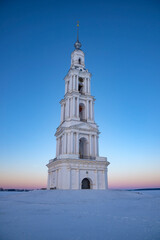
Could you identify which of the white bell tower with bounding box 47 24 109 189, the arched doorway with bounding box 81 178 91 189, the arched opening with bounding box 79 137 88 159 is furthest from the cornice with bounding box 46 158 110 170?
the arched doorway with bounding box 81 178 91 189

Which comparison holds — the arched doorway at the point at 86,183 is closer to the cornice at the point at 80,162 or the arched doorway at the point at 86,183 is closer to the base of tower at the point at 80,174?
the base of tower at the point at 80,174

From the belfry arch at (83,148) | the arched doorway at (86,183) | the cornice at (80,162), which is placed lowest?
the arched doorway at (86,183)

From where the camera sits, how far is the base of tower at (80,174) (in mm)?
29078

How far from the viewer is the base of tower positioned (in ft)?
95.4

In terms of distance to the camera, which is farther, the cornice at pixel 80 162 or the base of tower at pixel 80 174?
the cornice at pixel 80 162

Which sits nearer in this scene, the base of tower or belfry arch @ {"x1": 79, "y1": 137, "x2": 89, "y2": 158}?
the base of tower

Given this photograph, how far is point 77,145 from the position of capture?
106 feet

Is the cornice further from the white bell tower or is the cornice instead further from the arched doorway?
the arched doorway

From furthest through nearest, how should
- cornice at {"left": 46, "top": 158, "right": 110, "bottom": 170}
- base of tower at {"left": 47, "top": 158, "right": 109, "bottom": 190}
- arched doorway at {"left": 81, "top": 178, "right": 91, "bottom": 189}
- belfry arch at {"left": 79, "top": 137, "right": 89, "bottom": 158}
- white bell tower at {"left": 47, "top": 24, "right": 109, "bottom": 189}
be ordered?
belfry arch at {"left": 79, "top": 137, "right": 89, "bottom": 158} → arched doorway at {"left": 81, "top": 178, "right": 91, "bottom": 189} → white bell tower at {"left": 47, "top": 24, "right": 109, "bottom": 189} → cornice at {"left": 46, "top": 158, "right": 110, "bottom": 170} → base of tower at {"left": 47, "top": 158, "right": 109, "bottom": 190}

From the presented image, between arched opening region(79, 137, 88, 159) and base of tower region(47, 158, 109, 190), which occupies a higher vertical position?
arched opening region(79, 137, 88, 159)

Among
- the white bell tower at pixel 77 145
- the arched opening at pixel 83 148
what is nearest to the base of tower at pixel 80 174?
the white bell tower at pixel 77 145

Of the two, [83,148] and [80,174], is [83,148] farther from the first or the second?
[80,174]

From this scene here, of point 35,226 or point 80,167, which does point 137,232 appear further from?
point 80,167

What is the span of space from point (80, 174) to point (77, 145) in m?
Answer: 5.52
